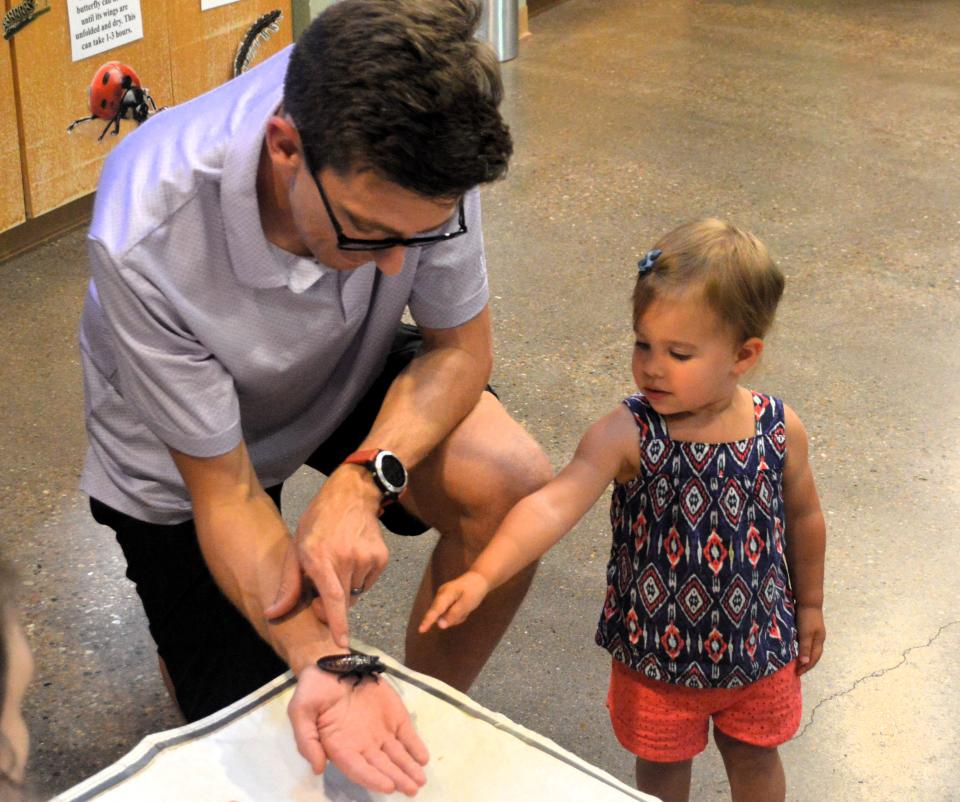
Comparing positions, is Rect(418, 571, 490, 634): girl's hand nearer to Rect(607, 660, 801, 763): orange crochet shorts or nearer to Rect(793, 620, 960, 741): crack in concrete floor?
Rect(607, 660, 801, 763): orange crochet shorts

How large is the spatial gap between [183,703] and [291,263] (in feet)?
2.02

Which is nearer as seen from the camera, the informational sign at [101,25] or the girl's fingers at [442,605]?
the girl's fingers at [442,605]

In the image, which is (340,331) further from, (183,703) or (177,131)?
(183,703)

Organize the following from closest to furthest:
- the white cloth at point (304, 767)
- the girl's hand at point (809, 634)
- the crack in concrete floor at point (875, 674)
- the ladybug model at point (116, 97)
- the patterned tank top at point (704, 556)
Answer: the white cloth at point (304, 767) < the patterned tank top at point (704, 556) < the girl's hand at point (809, 634) < the crack in concrete floor at point (875, 674) < the ladybug model at point (116, 97)

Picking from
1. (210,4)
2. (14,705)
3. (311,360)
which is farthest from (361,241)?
(210,4)

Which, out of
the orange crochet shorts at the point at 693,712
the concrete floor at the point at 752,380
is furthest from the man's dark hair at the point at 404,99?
the concrete floor at the point at 752,380

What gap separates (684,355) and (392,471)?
38 centimetres

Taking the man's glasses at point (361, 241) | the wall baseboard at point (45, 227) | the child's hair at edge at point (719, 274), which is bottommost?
the wall baseboard at point (45, 227)

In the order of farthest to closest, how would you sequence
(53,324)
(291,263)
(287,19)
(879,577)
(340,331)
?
(287,19) → (53,324) → (879,577) → (340,331) → (291,263)

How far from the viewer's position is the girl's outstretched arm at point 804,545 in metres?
1.61

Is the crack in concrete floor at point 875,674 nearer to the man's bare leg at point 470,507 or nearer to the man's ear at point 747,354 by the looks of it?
the man's bare leg at point 470,507

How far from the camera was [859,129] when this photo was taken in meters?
4.49

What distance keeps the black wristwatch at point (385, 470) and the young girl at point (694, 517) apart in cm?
14

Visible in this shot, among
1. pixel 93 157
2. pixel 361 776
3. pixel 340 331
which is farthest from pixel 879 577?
pixel 93 157
